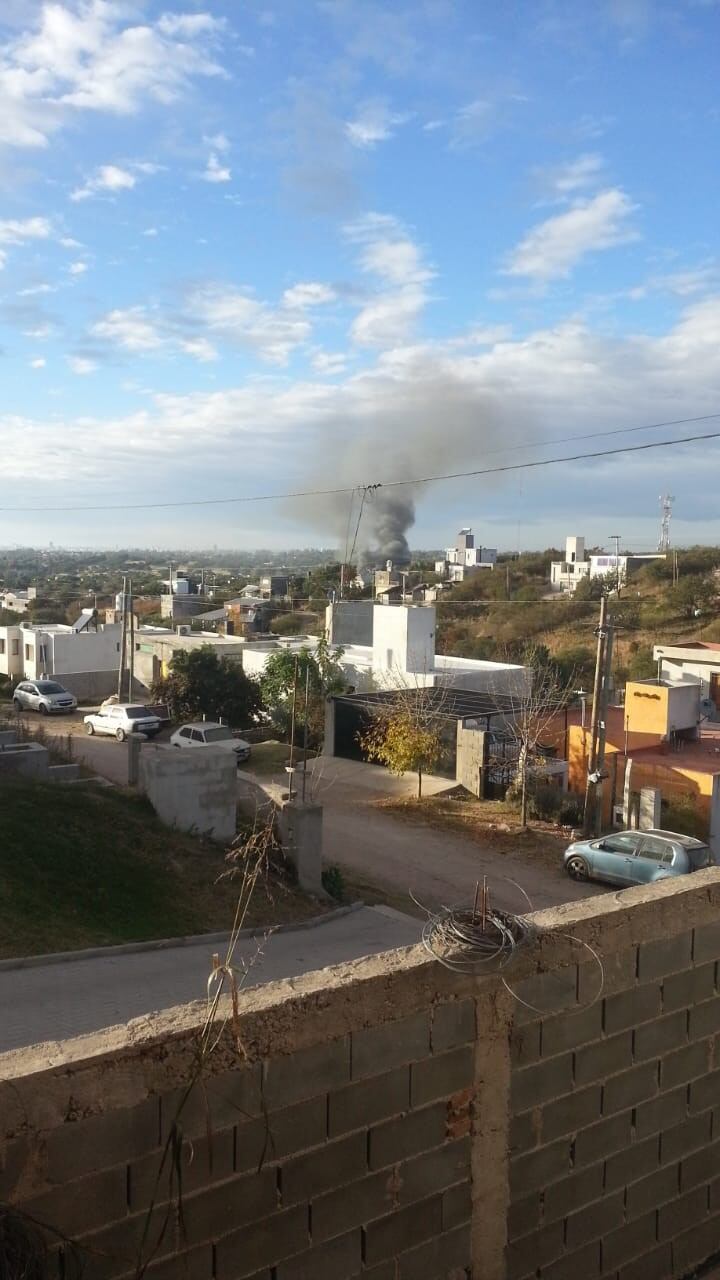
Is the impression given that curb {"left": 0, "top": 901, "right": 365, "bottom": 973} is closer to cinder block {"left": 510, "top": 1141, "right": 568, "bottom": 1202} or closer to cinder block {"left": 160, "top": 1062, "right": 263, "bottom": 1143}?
cinder block {"left": 510, "top": 1141, "right": 568, "bottom": 1202}

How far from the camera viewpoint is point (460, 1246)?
3512mm

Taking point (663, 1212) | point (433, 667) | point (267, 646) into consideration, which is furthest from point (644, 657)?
point (663, 1212)

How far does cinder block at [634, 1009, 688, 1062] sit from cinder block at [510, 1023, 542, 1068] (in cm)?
56

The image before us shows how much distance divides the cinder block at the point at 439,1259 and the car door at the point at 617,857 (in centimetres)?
1299

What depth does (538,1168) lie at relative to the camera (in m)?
3.71

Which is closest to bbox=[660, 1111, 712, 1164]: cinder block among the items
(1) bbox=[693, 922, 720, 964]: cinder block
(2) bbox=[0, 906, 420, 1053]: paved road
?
(1) bbox=[693, 922, 720, 964]: cinder block

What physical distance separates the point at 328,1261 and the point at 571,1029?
1246 millimetres

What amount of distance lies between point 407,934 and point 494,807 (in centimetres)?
917

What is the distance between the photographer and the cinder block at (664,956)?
13.1 ft

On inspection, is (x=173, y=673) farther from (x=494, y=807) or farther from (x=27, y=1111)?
(x=27, y=1111)

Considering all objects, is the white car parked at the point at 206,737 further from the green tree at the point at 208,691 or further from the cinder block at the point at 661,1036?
the cinder block at the point at 661,1036

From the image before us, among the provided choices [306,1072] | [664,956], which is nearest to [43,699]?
[664,956]

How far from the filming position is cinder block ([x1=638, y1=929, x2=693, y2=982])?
399 cm

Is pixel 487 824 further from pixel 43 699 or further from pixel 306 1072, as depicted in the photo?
pixel 43 699
